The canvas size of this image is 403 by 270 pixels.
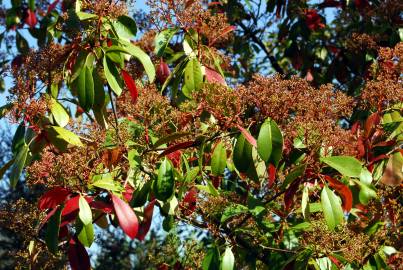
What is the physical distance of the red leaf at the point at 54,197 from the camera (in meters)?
2.06

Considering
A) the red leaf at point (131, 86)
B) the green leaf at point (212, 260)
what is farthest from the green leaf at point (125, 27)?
the green leaf at point (212, 260)

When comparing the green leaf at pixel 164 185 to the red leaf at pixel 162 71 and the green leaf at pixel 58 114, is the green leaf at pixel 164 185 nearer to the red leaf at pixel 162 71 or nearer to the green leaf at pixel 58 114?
the green leaf at pixel 58 114

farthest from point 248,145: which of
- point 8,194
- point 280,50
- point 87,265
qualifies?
point 8,194

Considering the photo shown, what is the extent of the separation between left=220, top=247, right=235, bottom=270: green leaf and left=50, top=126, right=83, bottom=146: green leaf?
2.18 ft

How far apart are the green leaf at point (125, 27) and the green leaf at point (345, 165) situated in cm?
88

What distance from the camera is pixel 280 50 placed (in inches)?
213

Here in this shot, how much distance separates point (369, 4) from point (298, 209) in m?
2.18

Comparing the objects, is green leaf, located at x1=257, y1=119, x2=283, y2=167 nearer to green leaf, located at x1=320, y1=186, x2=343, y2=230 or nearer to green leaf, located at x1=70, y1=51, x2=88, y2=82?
green leaf, located at x1=320, y1=186, x2=343, y2=230

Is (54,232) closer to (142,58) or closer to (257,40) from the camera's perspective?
(142,58)

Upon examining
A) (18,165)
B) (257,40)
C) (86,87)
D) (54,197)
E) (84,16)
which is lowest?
(54,197)

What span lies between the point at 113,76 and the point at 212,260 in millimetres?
748

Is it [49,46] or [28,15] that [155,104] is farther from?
[28,15]

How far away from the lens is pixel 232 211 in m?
2.56

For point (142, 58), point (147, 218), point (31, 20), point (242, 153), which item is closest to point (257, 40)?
point (31, 20)
